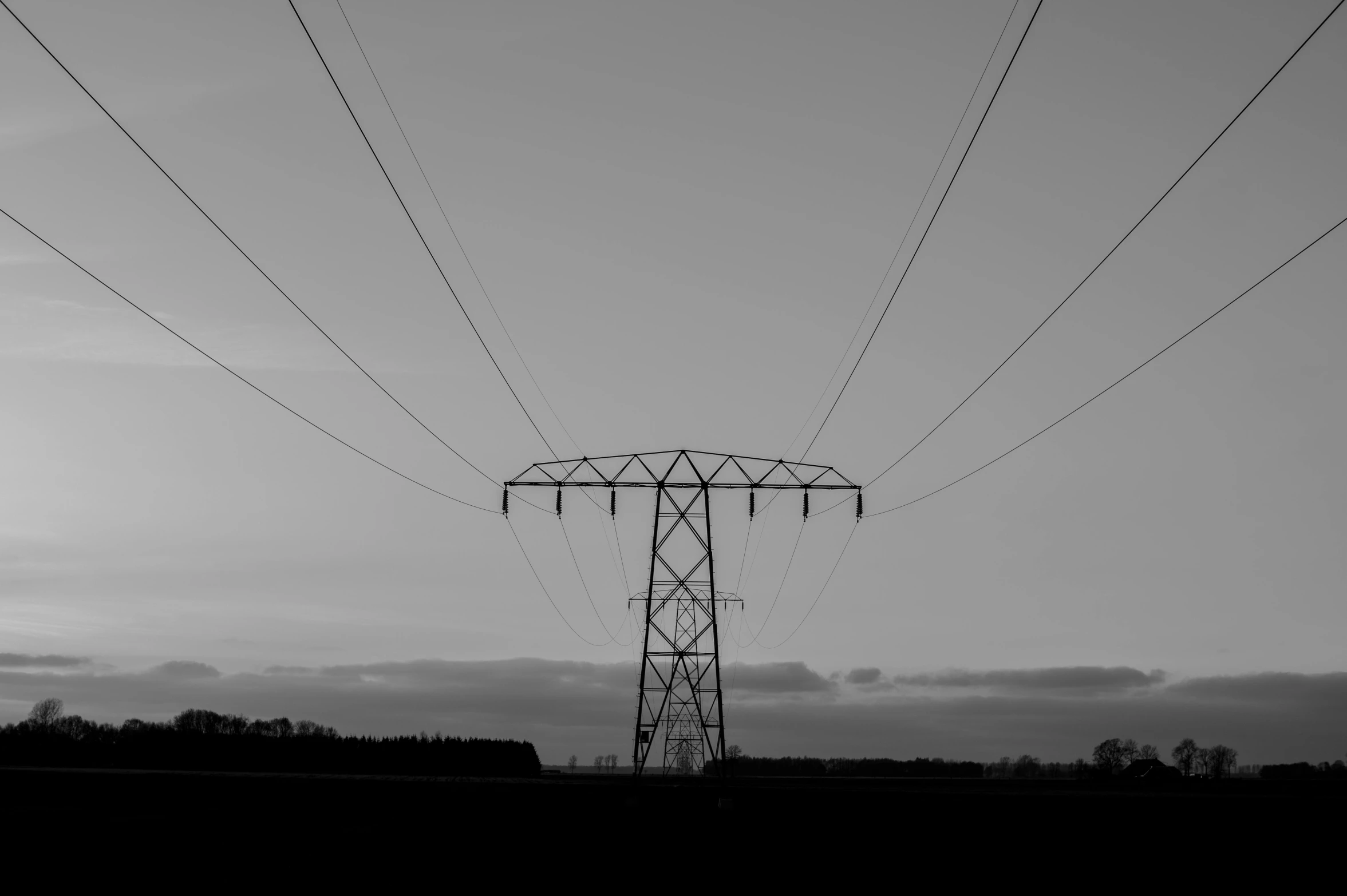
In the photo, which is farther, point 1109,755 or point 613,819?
point 1109,755

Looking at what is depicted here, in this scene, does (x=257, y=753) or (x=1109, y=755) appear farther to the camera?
(x=1109, y=755)

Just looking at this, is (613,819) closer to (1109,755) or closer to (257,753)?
(257,753)

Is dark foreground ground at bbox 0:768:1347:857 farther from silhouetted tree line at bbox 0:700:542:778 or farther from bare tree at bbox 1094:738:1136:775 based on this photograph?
bare tree at bbox 1094:738:1136:775

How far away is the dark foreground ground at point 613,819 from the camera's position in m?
26.1

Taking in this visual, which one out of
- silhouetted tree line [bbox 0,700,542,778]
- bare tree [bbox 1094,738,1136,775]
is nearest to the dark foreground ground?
silhouetted tree line [bbox 0,700,542,778]

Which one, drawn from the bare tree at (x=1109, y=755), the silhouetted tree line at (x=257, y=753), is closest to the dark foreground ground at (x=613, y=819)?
the silhouetted tree line at (x=257, y=753)

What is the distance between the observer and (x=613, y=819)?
35.2 meters

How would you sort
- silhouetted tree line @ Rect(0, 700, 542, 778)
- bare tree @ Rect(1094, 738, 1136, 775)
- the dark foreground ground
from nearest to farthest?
the dark foreground ground < silhouetted tree line @ Rect(0, 700, 542, 778) < bare tree @ Rect(1094, 738, 1136, 775)

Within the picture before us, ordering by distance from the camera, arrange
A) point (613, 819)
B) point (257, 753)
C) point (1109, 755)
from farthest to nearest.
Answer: point (1109, 755), point (257, 753), point (613, 819)

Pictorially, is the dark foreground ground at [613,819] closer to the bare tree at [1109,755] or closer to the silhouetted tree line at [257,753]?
the silhouetted tree line at [257,753]

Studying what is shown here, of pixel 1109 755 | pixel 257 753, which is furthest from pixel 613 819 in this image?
pixel 1109 755

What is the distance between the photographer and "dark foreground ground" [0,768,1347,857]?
2608 cm

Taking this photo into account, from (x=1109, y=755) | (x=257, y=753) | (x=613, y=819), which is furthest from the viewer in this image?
(x=1109, y=755)

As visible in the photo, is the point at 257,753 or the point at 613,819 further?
the point at 257,753
